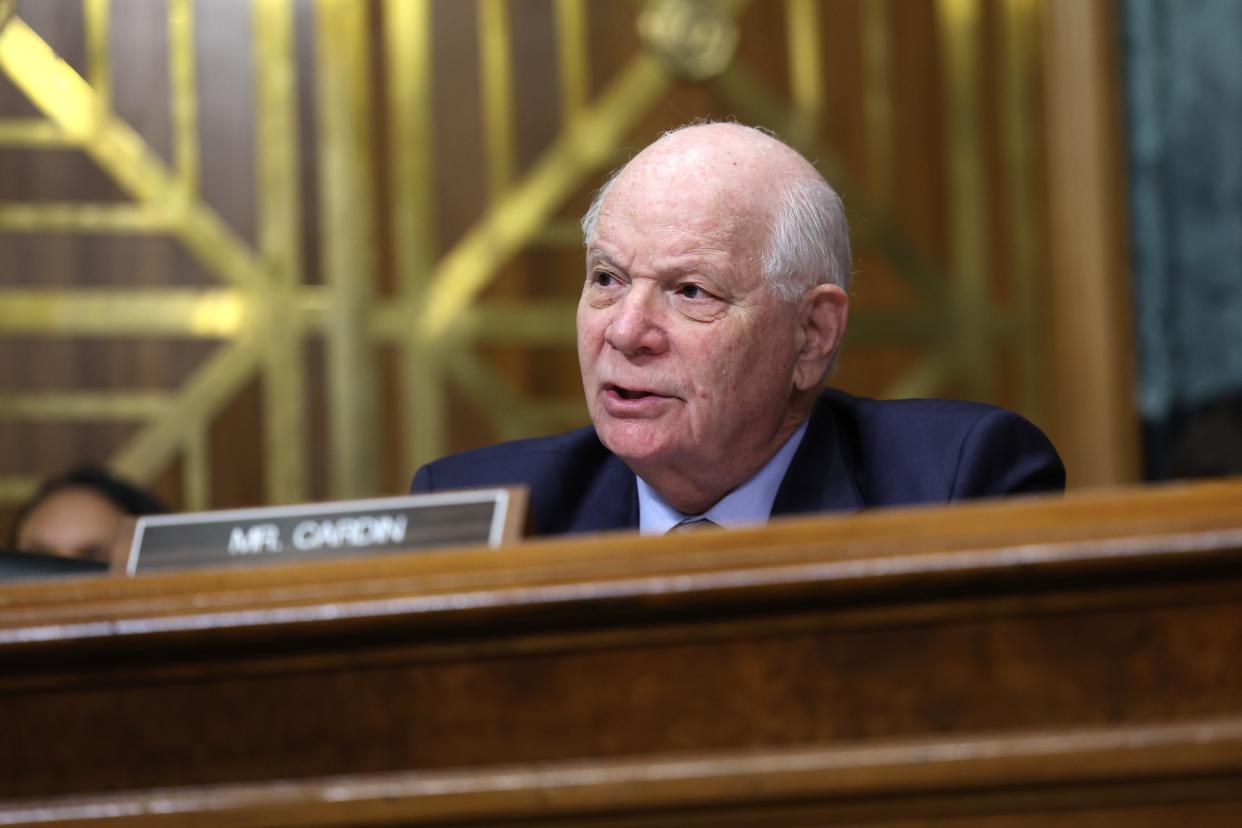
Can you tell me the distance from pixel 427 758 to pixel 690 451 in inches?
31.5

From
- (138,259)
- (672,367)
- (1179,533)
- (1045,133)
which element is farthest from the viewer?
(1045,133)

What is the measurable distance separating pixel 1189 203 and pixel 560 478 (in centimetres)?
268

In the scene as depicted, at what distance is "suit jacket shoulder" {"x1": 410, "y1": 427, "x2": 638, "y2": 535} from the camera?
180cm

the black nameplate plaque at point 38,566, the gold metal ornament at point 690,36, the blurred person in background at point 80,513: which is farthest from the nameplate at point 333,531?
the gold metal ornament at point 690,36

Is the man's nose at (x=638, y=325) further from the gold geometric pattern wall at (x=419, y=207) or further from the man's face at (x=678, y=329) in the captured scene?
the gold geometric pattern wall at (x=419, y=207)

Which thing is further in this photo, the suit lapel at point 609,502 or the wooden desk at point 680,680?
the suit lapel at point 609,502

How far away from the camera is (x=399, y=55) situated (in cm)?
397

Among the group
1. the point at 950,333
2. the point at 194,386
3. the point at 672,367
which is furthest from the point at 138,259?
the point at 672,367

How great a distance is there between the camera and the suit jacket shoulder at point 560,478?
71.1 inches

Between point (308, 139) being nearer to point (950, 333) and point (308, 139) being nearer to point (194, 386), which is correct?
point (194, 386)

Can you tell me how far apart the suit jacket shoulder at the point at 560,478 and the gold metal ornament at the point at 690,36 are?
7.69 feet

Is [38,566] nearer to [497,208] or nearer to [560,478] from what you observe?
[560,478]

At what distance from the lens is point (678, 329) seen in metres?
1.77

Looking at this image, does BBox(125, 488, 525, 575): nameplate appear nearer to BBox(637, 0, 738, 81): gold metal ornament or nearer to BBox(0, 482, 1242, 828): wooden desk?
BBox(0, 482, 1242, 828): wooden desk
